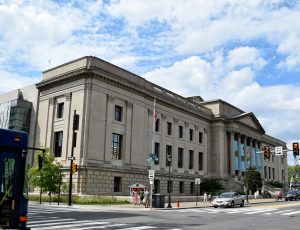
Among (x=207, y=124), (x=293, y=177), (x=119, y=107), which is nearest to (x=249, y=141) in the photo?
(x=207, y=124)

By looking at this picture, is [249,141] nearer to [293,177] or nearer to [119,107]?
[119,107]

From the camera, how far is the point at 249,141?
7975cm

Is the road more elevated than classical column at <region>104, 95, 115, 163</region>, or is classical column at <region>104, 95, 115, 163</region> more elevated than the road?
classical column at <region>104, 95, 115, 163</region>

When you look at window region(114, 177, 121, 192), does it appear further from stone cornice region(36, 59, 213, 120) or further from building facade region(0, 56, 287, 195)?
stone cornice region(36, 59, 213, 120)

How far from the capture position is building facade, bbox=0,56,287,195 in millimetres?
43219

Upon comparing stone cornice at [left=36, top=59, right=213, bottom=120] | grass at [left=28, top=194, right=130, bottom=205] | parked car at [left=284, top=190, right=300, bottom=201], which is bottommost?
grass at [left=28, top=194, right=130, bottom=205]

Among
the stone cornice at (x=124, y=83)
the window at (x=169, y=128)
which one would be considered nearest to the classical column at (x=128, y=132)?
the stone cornice at (x=124, y=83)

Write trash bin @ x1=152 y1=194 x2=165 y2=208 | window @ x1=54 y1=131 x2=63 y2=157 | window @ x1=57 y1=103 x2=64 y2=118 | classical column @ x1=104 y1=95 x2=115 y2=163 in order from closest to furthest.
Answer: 1. trash bin @ x1=152 y1=194 x2=165 y2=208
2. classical column @ x1=104 y1=95 x2=115 y2=163
3. window @ x1=54 y1=131 x2=63 y2=157
4. window @ x1=57 y1=103 x2=64 y2=118

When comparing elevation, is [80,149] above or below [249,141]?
below

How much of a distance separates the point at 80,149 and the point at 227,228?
1080 inches

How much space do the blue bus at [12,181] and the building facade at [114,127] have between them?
3027 centimetres

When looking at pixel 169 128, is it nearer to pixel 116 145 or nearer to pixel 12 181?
pixel 116 145

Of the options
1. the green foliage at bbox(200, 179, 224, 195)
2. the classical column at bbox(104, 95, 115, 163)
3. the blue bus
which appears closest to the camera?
the blue bus

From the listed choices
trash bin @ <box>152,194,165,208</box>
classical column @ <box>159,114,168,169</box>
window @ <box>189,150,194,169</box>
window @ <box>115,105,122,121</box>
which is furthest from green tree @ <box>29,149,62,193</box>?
window @ <box>189,150,194,169</box>
